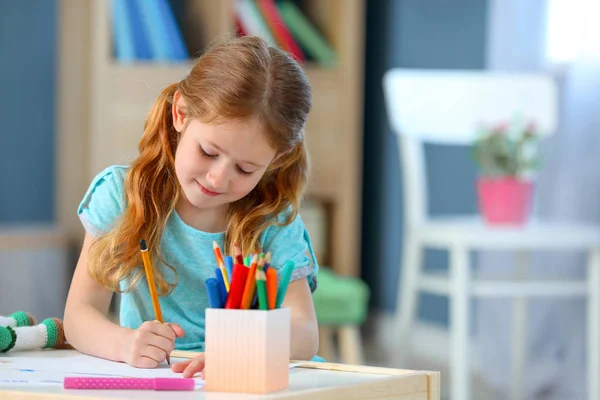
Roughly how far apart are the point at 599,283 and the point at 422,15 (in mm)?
1442

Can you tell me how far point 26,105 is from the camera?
3.73 metres

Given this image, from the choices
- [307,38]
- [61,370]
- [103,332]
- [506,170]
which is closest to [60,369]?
[61,370]

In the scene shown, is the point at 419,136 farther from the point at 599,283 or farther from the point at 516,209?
the point at 599,283

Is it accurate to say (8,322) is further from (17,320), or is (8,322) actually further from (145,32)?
(145,32)

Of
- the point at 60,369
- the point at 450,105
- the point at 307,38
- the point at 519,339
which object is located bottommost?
the point at 519,339

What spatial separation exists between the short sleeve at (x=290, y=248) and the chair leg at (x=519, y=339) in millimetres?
1455

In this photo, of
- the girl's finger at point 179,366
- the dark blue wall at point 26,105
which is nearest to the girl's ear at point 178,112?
the girl's finger at point 179,366

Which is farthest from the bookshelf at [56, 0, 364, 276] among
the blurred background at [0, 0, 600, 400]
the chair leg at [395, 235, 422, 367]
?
the chair leg at [395, 235, 422, 367]

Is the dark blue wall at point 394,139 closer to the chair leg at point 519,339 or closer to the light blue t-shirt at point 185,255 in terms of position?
the chair leg at point 519,339

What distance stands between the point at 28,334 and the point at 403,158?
1.75 metres

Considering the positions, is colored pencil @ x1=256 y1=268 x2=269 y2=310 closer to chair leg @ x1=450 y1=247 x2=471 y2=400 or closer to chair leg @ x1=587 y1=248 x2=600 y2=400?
chair leg @ x1=450 y1=247 x2=471 y2=400

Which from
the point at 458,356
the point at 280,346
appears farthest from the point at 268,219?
the point at 458,356

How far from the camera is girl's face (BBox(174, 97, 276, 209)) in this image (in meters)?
1.13

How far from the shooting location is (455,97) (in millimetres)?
2740
